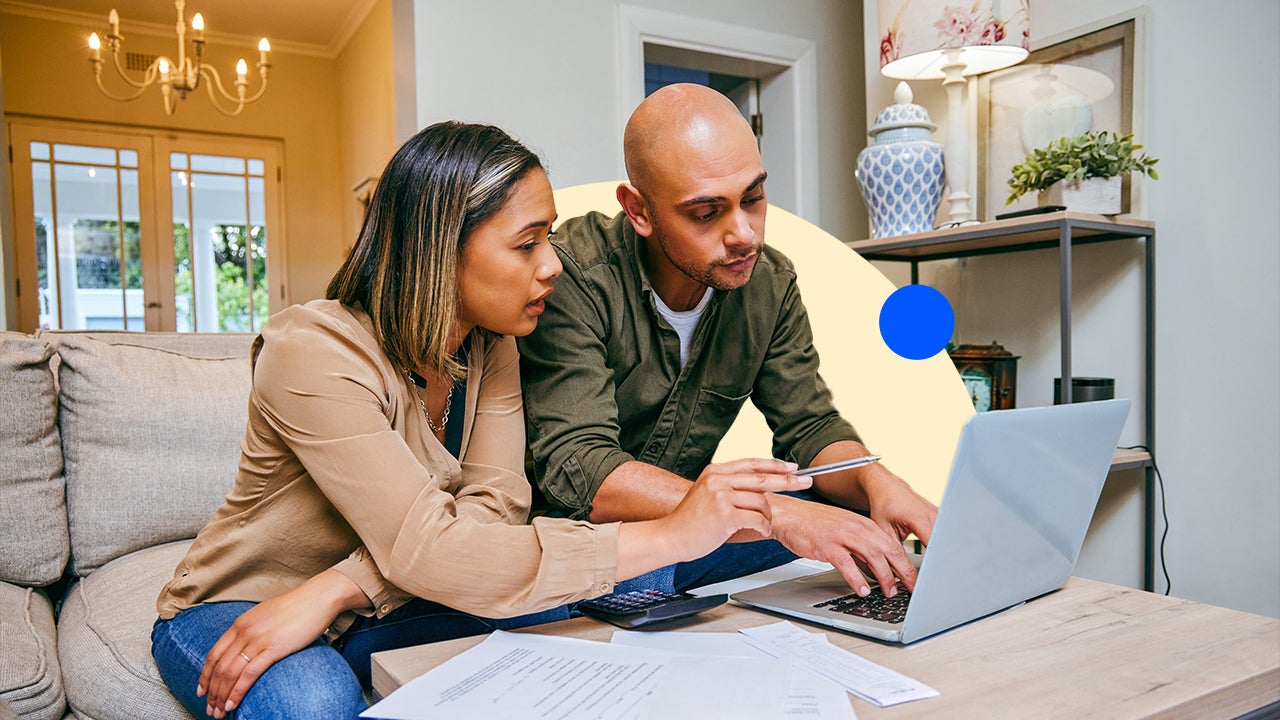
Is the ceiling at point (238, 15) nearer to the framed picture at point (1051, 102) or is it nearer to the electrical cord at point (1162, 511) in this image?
the framed picture at point (1051, 102)

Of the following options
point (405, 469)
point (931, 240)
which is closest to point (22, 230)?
point (931, 240)

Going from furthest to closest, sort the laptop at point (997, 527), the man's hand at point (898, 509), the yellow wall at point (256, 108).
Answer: the yellow wall at point (256, 108) → the man's hand at point (898, 509) → the laptop at point (997, 527)

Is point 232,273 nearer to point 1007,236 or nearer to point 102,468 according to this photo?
point 102,468

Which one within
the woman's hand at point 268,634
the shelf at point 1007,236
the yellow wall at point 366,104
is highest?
the yellow wall at point 366,104

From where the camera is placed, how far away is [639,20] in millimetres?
Result: 3203

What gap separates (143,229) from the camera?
5281mm

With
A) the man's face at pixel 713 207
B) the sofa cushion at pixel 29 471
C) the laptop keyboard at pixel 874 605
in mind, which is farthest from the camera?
the sofa cushion at pixel 29 471

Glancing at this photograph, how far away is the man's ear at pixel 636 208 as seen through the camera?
1.28 m

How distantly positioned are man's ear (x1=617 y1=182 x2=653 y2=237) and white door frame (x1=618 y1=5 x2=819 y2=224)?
2149mm

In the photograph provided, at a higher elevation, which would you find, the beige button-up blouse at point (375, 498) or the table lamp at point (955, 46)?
the table lamp at point (955, 46)

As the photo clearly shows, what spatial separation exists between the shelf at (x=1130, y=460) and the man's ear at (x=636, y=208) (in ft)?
4.81

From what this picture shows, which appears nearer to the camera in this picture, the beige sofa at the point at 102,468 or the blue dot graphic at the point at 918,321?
the blue dot graphic at the point at 918,321

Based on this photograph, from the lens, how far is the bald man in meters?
1.09

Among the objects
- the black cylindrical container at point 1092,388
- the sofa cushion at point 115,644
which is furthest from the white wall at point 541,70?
the sofa cushion at point 115,644
